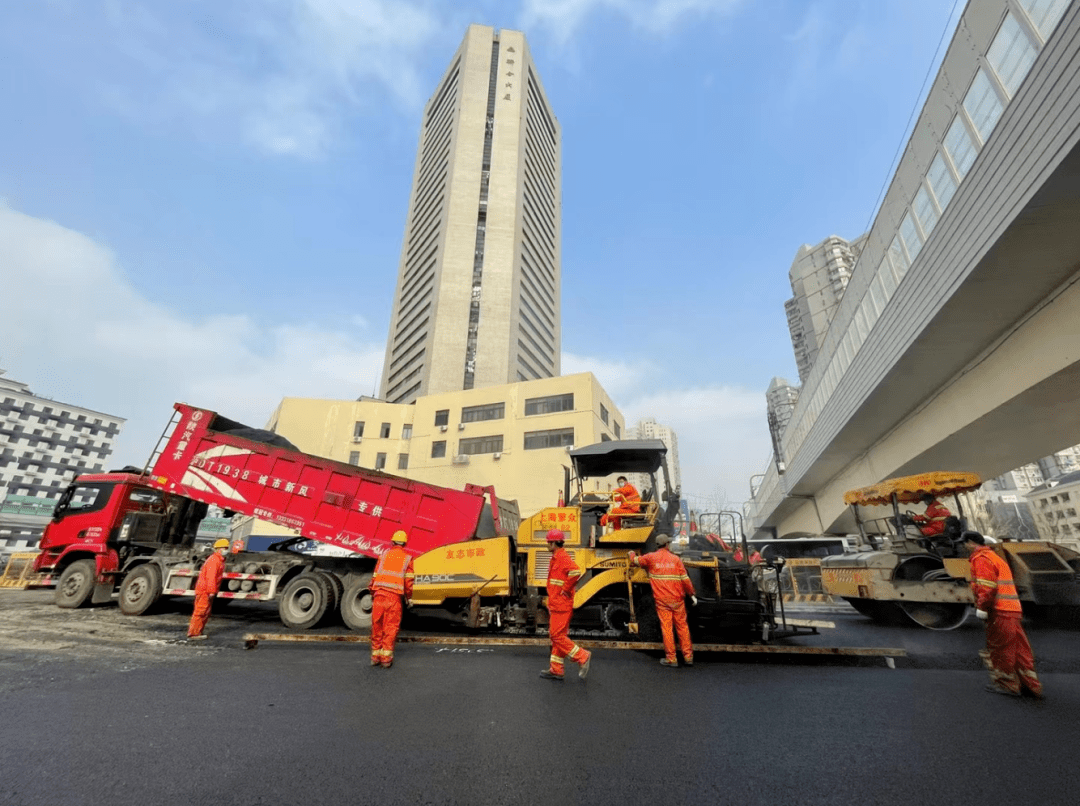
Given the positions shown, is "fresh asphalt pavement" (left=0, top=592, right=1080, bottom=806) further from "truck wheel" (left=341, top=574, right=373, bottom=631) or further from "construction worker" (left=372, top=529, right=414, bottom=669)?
"truck wheel" (left=341, top=574, right=373, bottom=631)

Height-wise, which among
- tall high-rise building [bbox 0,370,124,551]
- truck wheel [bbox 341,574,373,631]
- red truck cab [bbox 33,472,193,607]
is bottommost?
truck wheel [bbox 341,574,373,631]

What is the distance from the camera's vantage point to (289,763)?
2.80 m

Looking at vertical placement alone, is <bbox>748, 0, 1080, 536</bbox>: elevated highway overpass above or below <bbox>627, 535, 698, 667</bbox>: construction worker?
above

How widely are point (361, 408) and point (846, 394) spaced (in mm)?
29405

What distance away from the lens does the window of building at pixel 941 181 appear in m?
9.05

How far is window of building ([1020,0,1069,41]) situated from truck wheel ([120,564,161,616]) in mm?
16314

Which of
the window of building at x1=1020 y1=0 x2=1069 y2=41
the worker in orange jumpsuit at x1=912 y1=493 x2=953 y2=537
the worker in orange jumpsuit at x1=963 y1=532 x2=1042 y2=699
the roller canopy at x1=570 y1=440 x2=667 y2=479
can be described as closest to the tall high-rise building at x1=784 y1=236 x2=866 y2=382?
the worker in orange jumpsuit at x1=912 y1=493 x2=953 y2=537

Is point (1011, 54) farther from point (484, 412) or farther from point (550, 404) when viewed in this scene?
point (484, 412)

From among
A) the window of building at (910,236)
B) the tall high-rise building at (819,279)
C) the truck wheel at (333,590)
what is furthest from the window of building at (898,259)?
the tall high-rise building at (819,279)

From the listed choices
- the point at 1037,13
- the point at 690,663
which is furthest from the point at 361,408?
the point at 1037,13

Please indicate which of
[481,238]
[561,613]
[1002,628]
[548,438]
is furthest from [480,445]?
[481,238]

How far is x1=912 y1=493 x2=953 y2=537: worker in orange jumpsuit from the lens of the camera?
8.47 metres

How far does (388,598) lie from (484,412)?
85.2 ft

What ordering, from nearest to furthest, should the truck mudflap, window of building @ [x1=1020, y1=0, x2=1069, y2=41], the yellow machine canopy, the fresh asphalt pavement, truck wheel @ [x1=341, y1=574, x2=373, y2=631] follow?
the fresh asphalt pavement, window of building @ [x1=1020, y1=0, x2=1069, y2=41], truck wheel @ [x1=341, y1=574, x2=373, y2=631], the truck mudflap, the yellow machine canopy
